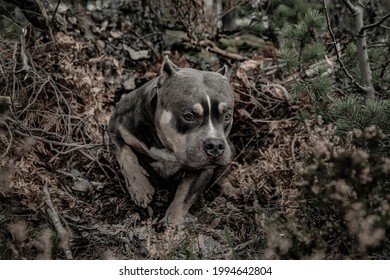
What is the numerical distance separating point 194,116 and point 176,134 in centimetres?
22

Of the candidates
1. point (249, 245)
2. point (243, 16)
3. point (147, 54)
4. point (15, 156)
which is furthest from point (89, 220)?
point (243, 16)

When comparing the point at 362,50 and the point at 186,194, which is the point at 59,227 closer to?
the point at 186,194

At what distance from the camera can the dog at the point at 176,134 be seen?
14.5 feet

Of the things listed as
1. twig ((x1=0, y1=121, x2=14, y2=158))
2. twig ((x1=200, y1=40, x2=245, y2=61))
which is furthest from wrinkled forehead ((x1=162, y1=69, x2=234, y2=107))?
twig ((x1=200, y1=40, x2=245, y2=61))

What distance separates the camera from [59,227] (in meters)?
4.22

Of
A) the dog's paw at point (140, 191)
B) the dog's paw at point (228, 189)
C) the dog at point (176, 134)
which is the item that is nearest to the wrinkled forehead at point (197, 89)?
the dog at point (176, 134)

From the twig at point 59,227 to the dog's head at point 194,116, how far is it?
1.01 m

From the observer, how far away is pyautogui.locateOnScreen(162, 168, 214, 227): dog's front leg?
15.7ft

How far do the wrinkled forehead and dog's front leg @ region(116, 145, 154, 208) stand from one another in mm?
759

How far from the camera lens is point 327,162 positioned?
13.0 ft

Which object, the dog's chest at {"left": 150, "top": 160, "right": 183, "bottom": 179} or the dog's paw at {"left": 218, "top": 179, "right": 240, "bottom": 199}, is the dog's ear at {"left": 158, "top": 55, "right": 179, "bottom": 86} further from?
the dog's paw at {"left": 218, "top": 179, "right": 240, "bottom": 199}

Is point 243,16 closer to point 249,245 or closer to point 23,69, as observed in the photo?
point 23,69

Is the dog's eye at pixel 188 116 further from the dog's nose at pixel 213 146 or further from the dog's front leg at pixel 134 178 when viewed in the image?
the dog's front leg at pixel 134 178

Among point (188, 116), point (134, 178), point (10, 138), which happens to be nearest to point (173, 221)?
point (134, 178)
